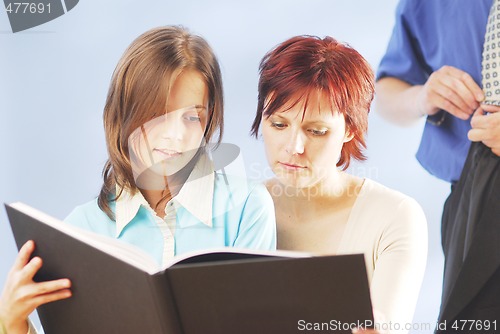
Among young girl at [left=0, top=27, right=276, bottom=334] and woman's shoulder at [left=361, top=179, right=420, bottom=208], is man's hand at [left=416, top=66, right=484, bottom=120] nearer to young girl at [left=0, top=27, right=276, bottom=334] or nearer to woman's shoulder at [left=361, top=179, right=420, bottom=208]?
woman's shoulder at [left=361, top=179, right=420, bottom=208]

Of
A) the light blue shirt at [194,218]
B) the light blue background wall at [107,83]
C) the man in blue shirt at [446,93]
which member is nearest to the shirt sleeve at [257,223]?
the light blue shirt at [194,218]

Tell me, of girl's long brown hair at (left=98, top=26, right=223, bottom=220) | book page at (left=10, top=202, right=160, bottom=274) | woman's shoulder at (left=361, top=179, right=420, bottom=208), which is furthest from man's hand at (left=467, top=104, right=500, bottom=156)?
book page at (left=10, top=202, right=160, bottom=274)

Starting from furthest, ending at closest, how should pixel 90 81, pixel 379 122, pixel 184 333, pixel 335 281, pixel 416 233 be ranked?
1. pixel 90 81
2. pixel 379 122
3. pixel 416 233
4. pixel 184 333
5. pixel 335 281

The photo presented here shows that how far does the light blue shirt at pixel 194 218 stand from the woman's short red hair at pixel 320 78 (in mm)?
223

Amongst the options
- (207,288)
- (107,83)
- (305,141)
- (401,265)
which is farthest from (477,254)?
(107,83)

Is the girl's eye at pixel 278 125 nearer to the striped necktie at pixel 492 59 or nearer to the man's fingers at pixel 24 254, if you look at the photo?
the striped necktie at pixel 492 59

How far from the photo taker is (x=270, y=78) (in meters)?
1.77

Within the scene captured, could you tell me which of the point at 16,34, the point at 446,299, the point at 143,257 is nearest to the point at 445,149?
the point at 446,299

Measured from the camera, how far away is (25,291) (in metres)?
1.31

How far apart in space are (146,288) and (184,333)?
121mm

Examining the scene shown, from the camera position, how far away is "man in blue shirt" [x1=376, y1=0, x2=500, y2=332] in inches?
68.1

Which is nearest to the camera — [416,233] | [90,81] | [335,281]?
[335,281]

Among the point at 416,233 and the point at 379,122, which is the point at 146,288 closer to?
the point at 416,233

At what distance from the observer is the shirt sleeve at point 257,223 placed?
1689 millimetres
